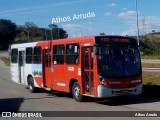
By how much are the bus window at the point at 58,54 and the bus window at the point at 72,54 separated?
554 millimetres

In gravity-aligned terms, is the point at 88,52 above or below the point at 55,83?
above

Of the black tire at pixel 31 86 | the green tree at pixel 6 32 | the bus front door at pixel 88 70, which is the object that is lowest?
the black tire at pixel 31 86

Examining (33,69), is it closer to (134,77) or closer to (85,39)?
(85,39)

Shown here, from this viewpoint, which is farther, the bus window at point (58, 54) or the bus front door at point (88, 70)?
the bus window at point (58, 54)

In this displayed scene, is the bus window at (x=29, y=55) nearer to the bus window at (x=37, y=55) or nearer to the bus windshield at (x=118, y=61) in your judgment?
the bus window at (x=37, y=55)

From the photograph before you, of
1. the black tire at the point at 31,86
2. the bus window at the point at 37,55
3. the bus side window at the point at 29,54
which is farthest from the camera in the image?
the bus side window at the point at 29,54

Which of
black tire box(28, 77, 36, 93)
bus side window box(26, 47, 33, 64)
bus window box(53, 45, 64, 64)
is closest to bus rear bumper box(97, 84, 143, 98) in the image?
bus window box(53, 45, 64, 64)

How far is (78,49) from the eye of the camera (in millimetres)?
15695

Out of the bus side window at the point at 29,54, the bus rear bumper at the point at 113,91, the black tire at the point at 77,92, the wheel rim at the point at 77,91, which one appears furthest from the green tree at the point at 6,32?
the bus rear bumper at the point at 113,91

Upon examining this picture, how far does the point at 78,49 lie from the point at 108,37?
1447 mm

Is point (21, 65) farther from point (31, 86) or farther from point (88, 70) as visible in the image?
point (88, 70)

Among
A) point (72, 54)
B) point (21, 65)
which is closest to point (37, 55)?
point (21, 65)

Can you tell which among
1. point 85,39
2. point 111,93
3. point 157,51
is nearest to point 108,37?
point 85,39

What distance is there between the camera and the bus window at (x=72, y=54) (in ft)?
51.9
